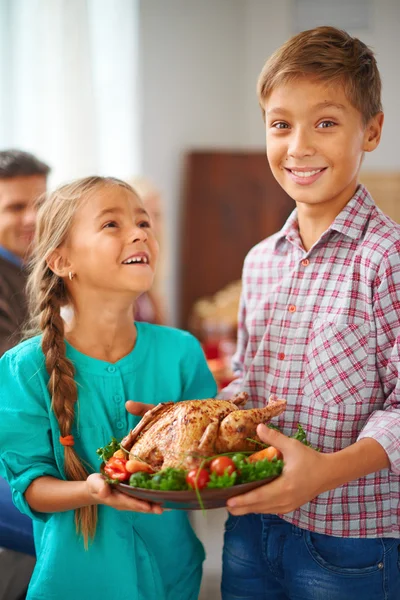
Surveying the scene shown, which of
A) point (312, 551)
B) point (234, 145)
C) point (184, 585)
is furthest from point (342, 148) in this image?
point (234, 145)

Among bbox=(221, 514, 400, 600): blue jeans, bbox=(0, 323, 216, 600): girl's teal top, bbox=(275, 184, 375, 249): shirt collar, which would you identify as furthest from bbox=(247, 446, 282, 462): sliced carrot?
bbox=(275, 184, 375, 249): shirt collar

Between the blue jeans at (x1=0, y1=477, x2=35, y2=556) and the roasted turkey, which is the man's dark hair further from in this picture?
the roasted turkey

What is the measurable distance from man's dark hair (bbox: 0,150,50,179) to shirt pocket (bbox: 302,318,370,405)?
5.11ft

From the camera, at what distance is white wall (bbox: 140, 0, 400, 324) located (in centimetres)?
558

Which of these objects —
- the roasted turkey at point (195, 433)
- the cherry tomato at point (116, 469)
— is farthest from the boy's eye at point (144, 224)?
the cherry tomato at point (116, 469)

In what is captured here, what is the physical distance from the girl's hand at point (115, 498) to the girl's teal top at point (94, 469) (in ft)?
0.83

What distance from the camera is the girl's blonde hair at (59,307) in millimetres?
1623

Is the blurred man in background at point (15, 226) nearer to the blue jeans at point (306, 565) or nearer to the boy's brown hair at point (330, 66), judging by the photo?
the blue jeans at point (306, 565)

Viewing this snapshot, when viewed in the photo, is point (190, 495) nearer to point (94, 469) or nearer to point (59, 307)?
point (94, 469)

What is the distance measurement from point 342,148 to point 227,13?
4895mm

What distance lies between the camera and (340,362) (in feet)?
5.10

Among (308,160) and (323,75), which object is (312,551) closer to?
(308,160)

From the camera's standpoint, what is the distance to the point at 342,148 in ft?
5.10

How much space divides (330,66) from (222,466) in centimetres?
91
